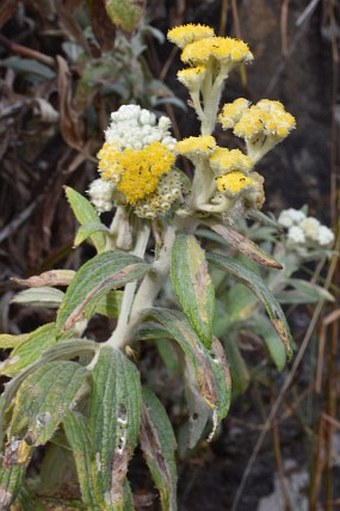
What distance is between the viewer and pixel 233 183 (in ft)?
3.04

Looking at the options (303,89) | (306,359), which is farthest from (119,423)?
(303,89)

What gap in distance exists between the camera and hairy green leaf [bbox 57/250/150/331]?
0.94 meters

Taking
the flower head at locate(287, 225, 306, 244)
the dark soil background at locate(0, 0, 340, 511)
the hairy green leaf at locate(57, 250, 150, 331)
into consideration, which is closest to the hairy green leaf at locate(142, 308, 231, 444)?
the hairy green leaf at locate(57, 250, 150, 331)

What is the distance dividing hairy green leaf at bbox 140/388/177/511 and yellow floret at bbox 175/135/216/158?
437mm

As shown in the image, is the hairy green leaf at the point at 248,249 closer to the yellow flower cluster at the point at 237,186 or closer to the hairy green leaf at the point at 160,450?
the yellow flower cluster at the point at 237,186

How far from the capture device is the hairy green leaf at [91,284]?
94 cm


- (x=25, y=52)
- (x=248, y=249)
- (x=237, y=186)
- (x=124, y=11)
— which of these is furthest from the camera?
(x=25, y=52)

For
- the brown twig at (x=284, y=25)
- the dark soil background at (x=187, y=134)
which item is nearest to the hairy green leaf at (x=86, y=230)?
the dark soil background at (x=187, y=134)

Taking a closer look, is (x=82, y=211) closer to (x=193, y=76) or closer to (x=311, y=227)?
(x=193, y=76)

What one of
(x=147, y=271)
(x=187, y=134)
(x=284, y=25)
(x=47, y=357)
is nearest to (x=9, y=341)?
(x=47, y=357)

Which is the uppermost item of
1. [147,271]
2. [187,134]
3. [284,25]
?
[284,25]

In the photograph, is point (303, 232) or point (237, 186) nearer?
point (237, 186)

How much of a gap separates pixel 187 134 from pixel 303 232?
0.64 meters

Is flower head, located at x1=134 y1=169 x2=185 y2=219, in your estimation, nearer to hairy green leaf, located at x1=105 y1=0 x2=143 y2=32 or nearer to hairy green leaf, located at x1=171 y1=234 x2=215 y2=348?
hairy green leaf, located at x1=171 y1=234 x2=215 y2=348
